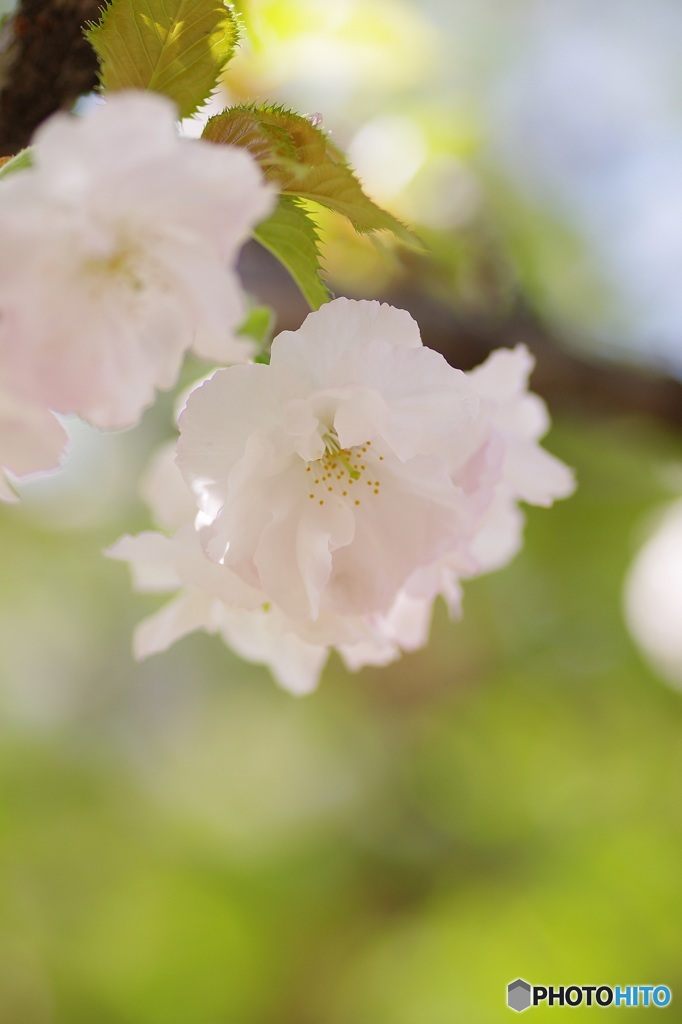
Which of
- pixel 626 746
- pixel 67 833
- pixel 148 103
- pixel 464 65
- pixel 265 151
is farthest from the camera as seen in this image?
pixel 67 833

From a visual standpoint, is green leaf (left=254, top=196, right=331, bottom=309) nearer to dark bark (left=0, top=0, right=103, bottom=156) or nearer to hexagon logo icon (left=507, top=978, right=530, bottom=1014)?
dark bark (left=0, top=0, right=103, bottom=156)

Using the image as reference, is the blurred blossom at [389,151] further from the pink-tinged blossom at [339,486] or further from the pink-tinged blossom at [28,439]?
the pink-tinged blossom at [28,439]

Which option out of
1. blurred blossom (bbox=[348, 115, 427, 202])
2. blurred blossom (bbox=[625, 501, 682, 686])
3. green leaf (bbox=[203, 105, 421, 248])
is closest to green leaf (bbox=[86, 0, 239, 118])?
green leaf (bbox=[203, 105, 421, 248])

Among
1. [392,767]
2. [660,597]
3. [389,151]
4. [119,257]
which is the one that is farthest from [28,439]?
[392,767]

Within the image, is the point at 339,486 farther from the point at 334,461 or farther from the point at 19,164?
the point at 19,164

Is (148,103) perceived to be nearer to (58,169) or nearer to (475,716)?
(58,169)

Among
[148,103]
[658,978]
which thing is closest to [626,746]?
[658,978]
